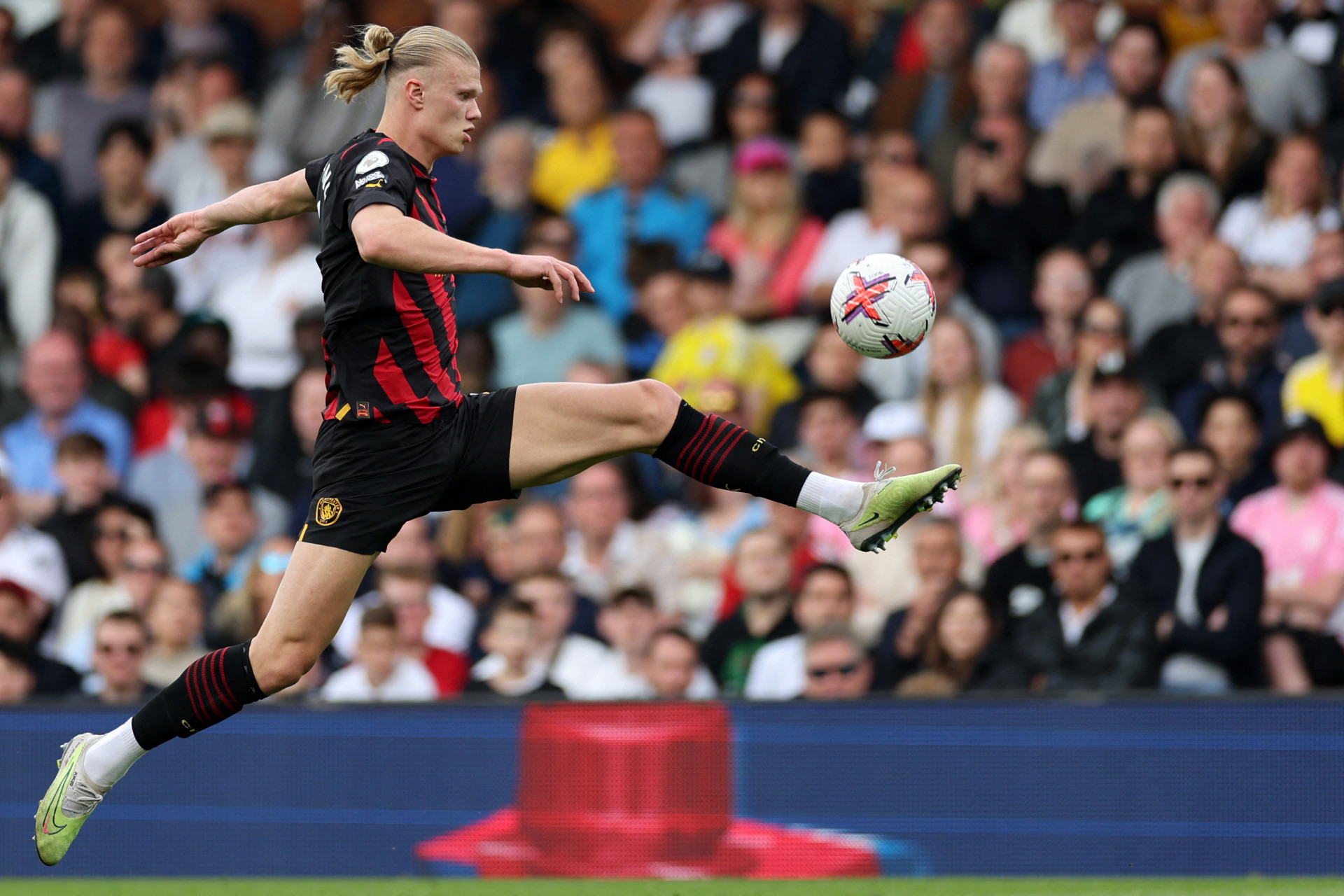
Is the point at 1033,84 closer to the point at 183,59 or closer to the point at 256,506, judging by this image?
the point at 256,506

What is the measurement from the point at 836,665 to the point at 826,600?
30cm

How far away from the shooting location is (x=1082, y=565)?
26.0 feet

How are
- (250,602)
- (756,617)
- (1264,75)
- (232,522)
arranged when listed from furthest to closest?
(1264,75) < (232,522) < (250,602) < (756,617)

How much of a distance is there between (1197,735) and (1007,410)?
2621 millimetres

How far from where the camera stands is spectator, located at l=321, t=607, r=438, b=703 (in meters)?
8.55

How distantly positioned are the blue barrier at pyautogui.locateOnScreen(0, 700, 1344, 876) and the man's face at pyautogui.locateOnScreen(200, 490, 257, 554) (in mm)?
2049

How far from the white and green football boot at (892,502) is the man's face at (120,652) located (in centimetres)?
443

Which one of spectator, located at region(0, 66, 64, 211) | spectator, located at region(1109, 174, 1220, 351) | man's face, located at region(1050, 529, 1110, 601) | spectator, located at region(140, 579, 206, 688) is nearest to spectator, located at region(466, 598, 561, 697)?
spectator, located at region(140, 579, 206, 688)

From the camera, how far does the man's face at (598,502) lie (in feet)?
30.4

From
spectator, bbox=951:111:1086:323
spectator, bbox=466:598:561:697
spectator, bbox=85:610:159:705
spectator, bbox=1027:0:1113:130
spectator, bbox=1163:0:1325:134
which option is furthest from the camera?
spectator, bbox=1027:0:1113:130

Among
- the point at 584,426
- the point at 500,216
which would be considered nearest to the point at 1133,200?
the point at 500,216

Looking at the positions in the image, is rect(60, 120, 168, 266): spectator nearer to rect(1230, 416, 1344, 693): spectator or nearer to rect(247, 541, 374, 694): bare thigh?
rect(247, 541, 374, 694): bare thigh

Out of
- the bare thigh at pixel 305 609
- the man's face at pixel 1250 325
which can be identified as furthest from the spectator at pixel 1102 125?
the bare thigh at pixel 305 609

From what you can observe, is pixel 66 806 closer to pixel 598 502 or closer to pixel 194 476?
pixel 598 502
